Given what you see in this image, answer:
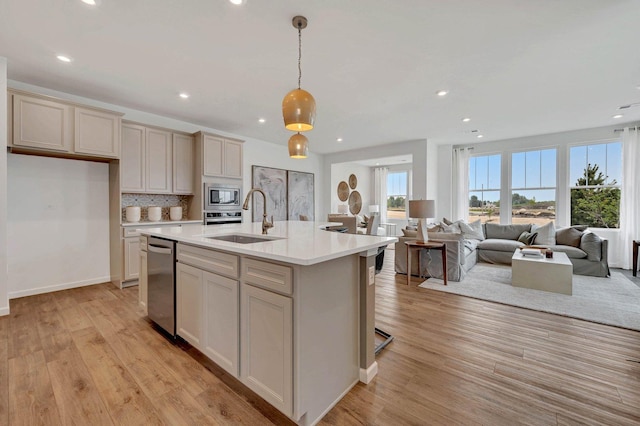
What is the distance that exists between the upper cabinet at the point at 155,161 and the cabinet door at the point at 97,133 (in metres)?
0.19

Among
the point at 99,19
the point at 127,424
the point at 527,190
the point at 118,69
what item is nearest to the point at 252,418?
the point at 127,424

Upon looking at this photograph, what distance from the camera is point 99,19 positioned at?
2199 millimetres

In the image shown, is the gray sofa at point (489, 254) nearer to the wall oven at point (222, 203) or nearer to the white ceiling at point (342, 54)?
the white ceiling at point (342, 54)

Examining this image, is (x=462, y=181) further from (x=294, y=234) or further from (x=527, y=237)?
(x=294, y=234)

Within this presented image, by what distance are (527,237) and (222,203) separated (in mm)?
5994

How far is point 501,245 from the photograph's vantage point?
5293 mm

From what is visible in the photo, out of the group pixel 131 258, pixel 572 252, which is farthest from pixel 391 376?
pixel 572 252

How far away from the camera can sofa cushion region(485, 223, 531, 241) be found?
5.76m

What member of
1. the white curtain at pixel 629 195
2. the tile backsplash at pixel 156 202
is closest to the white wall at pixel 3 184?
the tile backsplash at pixel 156 202

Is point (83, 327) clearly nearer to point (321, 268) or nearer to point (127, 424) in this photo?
point (127, 424)

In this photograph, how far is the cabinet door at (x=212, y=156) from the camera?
471 cm

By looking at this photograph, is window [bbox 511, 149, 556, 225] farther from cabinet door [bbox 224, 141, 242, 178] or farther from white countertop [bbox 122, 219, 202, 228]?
white countertop [bbox 122, 219, 202, 228]

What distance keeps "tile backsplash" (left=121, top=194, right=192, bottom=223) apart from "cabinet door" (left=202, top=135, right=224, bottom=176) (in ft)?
2.15

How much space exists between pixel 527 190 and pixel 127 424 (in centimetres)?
768
